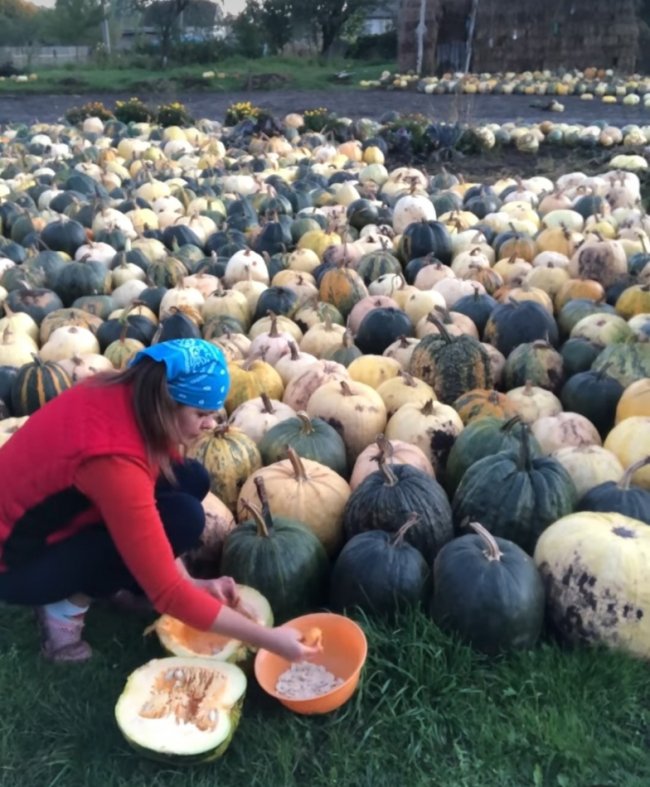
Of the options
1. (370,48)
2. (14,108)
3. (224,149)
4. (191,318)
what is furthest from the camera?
(370,48)

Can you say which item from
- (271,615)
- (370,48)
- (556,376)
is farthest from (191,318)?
(370,48)

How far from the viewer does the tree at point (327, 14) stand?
44.2 meters

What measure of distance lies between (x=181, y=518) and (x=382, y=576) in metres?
0.74

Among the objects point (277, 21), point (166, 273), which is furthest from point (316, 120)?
point (277, 21)

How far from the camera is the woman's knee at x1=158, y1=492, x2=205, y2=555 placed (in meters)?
3.04

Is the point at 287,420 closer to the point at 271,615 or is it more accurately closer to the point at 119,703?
the point at 271,615

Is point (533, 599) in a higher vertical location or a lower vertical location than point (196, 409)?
lower

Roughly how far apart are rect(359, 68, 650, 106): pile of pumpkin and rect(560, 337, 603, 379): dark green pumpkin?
19.6 m

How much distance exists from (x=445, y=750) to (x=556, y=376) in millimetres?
2448

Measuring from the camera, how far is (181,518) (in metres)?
3.06

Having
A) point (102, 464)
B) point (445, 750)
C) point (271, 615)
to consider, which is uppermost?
point (102, 464)

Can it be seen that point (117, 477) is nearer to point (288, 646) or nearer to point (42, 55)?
point (288, 646)

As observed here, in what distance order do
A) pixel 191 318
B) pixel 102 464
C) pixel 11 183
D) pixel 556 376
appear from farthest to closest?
pixel 11 183 → pixel 191 318 → pixel 556 376 → pixel 102 464

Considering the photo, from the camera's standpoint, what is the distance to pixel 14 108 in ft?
80.2
